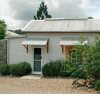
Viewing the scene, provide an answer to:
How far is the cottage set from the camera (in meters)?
20.2

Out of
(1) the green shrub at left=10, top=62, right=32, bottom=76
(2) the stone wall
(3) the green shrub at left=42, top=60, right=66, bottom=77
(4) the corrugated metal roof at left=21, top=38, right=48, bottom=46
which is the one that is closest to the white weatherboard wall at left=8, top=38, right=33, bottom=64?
(2) the stone wall

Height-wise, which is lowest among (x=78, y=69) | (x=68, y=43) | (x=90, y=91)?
(x=90, y=91)

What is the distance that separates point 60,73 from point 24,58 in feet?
11.2

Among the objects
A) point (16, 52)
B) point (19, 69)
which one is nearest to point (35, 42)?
point (16, 52)

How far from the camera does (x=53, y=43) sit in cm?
2072

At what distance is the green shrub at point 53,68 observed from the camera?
19.2m

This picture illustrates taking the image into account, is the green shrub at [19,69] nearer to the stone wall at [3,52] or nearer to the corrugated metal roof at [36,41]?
the corrugated metal roof at [36,41]

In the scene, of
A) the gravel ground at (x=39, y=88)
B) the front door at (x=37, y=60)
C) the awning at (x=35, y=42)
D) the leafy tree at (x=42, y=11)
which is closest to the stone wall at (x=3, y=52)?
the awning at (x=35, y=42)

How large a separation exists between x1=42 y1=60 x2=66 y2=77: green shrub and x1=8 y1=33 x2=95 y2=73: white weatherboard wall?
101 centimetres

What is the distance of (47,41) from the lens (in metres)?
20.5

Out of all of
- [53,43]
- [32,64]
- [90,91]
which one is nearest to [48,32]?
[53,43]
